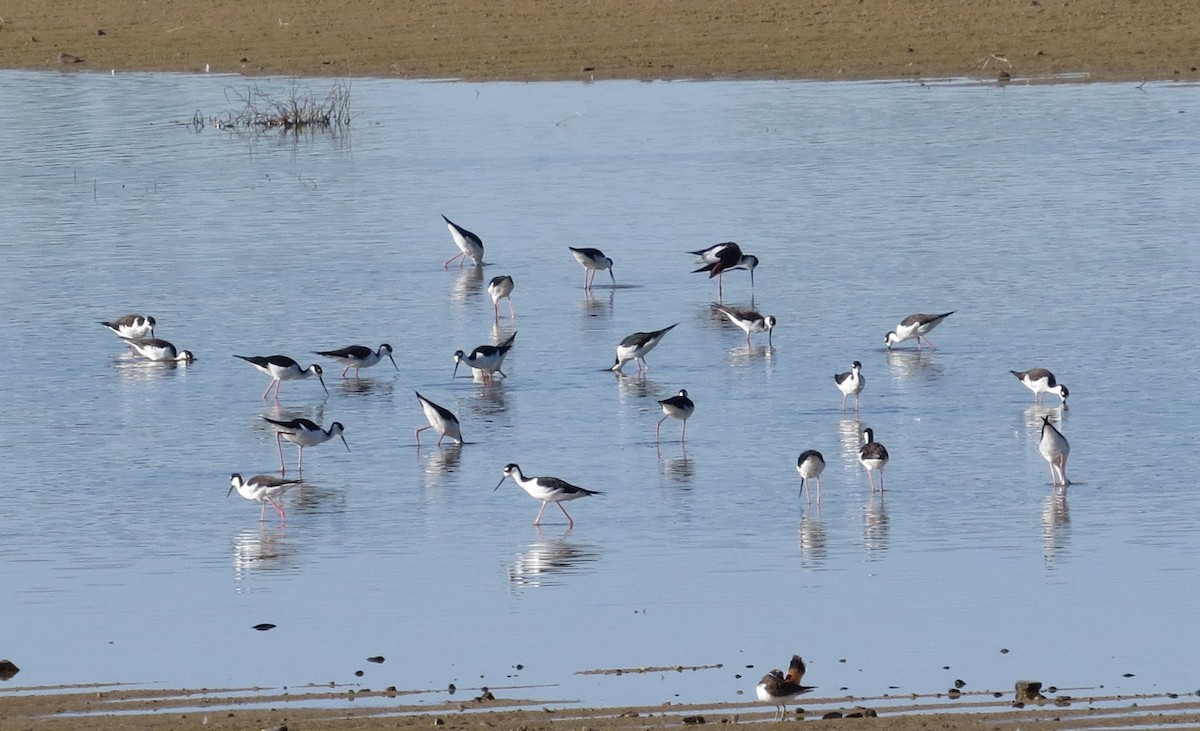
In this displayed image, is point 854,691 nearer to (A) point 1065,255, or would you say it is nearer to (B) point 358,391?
(B) point 358,391

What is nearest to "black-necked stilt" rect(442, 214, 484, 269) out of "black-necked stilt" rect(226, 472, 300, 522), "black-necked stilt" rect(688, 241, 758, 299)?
"black-necked stilt" rect(688, 241, 758, 299)

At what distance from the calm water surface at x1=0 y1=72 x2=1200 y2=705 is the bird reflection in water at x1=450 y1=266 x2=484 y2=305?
0.09 metres

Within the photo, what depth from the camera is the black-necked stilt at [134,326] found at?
1822 centimetres

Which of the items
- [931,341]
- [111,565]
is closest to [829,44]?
[931,341]

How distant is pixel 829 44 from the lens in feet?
123

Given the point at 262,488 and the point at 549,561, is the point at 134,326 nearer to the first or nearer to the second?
the point at 262,488

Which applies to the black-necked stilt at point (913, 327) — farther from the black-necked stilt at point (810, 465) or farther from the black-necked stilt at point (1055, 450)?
the black-necked stilt at point (810, 465)

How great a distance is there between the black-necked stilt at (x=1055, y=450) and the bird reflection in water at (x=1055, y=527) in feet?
0.66

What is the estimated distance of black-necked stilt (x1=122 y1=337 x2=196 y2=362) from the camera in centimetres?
1773

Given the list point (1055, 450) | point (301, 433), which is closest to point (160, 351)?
point (301, 433)

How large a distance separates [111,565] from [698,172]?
1705cm

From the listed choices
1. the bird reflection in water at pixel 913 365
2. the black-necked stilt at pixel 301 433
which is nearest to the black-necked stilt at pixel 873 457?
the bird reflection in water at pixel 913 365

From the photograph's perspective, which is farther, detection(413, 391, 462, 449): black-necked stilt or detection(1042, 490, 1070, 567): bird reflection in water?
detection(413, 391, 462, 449): black-necked stilt

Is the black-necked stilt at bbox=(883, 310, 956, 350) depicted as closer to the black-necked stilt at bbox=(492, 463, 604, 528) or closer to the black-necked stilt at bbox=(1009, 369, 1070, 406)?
the black-necked stilt at bbox=(1009, 369, 1070, 406)
